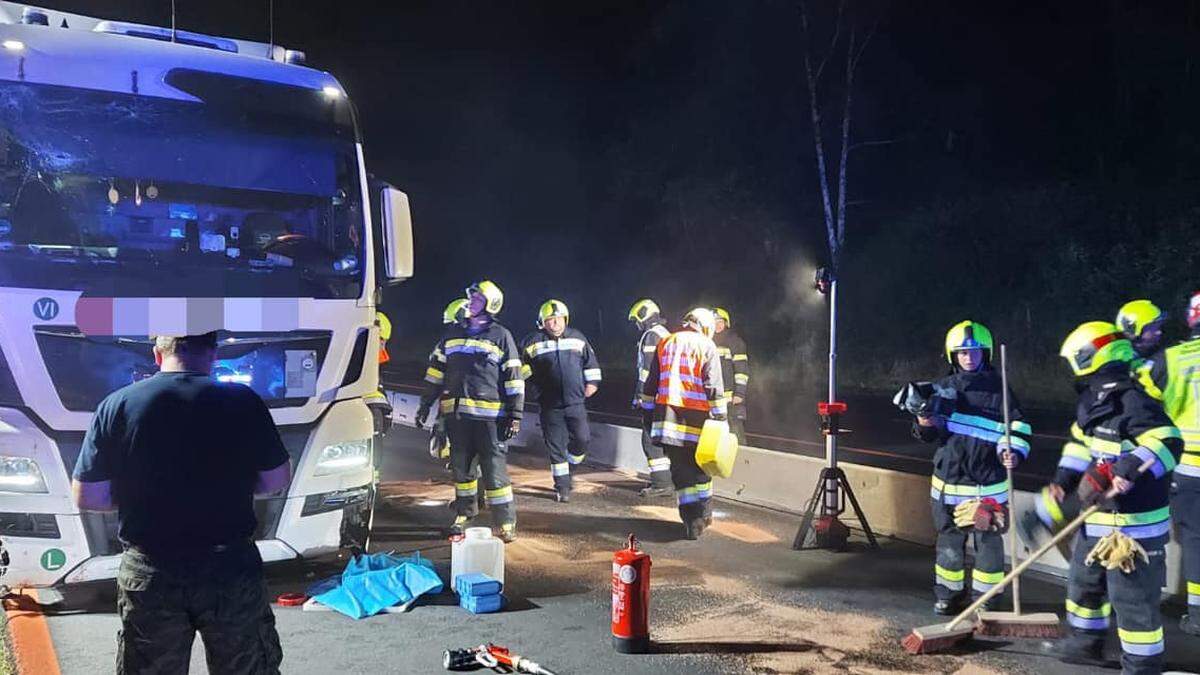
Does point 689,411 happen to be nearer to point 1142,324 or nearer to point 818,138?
point 1142,324

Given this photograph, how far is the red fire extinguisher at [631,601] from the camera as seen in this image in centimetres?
516

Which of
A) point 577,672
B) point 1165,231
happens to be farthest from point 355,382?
point 1165,231

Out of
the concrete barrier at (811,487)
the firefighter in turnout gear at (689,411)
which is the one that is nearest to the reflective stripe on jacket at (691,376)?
the firefighter in turnout gear at (689,411)

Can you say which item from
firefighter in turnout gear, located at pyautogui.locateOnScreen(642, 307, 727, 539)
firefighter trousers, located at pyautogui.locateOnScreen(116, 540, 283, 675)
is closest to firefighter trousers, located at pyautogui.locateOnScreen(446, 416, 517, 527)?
firefighter in turnout gear, located at pyautogui.locateOnScreen(642, 307, 727, 539)

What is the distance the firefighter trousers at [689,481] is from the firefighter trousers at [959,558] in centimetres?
231

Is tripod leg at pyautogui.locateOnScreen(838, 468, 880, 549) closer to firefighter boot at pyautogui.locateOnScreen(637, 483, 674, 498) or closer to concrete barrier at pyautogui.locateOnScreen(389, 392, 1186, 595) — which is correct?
concrete barrier at pyautogui.locateOnScreen(389, 392, 1186, 595)

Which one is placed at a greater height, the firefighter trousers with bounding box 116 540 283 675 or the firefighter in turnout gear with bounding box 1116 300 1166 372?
the firefighter in turnout gear with bounding box 1116 300 1166 372

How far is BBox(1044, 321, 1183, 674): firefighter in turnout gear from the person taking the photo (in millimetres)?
4637

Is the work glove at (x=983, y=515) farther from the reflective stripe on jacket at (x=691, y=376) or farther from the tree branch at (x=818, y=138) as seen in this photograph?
the tree branch at (x=818, y=138)

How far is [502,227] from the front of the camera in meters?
44.6

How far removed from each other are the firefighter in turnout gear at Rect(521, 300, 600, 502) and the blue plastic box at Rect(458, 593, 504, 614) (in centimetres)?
376

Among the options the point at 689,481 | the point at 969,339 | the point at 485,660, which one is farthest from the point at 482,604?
the point at 969,339

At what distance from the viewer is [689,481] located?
796 centimetres

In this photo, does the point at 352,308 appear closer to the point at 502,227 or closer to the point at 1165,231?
the point at 1165,231
